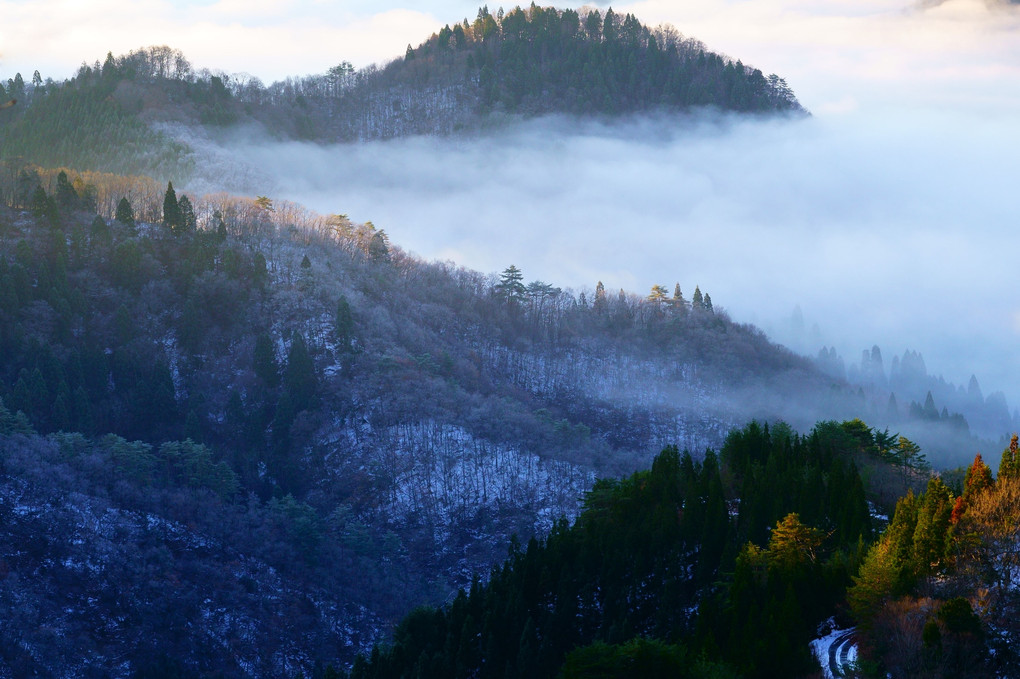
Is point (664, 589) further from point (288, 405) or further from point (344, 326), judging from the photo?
point (344, 326)

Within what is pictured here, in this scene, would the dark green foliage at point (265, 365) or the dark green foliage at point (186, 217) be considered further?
the dark green foliage at point (186, 217)

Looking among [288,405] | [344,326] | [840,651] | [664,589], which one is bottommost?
[288,405]

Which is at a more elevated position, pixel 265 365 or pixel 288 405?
pixel 265 365

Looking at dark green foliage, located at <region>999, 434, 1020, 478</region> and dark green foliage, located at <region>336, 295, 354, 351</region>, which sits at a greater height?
dark green foliage, located at <region>999, 434, 1020, 478</region>

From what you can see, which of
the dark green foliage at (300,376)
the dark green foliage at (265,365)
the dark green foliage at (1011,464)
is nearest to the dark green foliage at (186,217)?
the dark green foliage at (265,365)

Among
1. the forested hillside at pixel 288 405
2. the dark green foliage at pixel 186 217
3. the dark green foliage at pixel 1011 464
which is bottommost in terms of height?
the forested hillside at pixel 288 405

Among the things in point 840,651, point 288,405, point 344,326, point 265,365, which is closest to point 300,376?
point 288,405

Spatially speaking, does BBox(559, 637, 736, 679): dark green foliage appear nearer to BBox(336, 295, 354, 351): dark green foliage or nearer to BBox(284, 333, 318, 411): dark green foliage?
BBox(284, 333, 318, 411): dark green foliage

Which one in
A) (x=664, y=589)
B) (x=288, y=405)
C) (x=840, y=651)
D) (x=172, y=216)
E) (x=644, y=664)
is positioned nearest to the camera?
(x=644, y=664)

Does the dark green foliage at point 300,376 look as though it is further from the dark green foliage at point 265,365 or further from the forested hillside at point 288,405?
the dark green foliage at point 265,365

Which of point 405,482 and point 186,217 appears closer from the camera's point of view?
point 405,482

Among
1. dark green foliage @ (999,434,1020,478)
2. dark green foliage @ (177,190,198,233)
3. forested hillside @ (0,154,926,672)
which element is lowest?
forested hillside @ (0,154,926,672)

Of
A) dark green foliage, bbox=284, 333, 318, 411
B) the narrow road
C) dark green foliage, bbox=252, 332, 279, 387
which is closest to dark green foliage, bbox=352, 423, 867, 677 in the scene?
the narrow road

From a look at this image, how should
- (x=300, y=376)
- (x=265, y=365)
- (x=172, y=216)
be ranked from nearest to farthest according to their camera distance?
(x=300, y=376)
(x=265, y=365)
(x=172, y=216)
